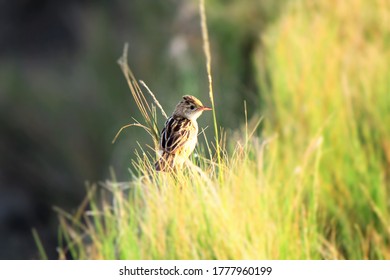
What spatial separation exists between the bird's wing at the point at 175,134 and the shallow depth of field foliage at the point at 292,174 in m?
0.06

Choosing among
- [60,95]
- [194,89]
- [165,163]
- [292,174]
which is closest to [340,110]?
[194,89]

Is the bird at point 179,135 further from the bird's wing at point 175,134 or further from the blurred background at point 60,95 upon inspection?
the blurred background at point 60,95

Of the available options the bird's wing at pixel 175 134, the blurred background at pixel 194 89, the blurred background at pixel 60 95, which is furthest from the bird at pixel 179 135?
the blurred background at pixel 60 95

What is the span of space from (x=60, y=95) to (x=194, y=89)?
5734 millimetres

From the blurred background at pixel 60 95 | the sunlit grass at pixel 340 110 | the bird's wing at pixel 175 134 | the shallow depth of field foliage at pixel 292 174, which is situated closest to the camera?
the bird's wing at pixel 175 134

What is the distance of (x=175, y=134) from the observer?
155 cm

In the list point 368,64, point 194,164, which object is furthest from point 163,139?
point 368,64

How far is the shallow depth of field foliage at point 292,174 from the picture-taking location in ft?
7.43

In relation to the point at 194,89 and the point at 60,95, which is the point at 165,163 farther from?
the point at 60,95

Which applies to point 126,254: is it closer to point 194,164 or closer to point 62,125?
point 194,164

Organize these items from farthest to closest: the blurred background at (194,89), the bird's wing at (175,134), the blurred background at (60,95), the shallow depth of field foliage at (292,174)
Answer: the blurred background at (60,95) → the blurred background at (194,89) → the shallow depth of field foliage at (292,174) → the bird's wing at (175,134)

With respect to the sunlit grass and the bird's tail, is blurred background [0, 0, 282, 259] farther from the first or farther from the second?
the bird's tail

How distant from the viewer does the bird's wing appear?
1.53m

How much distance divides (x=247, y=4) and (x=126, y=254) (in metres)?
2.93
